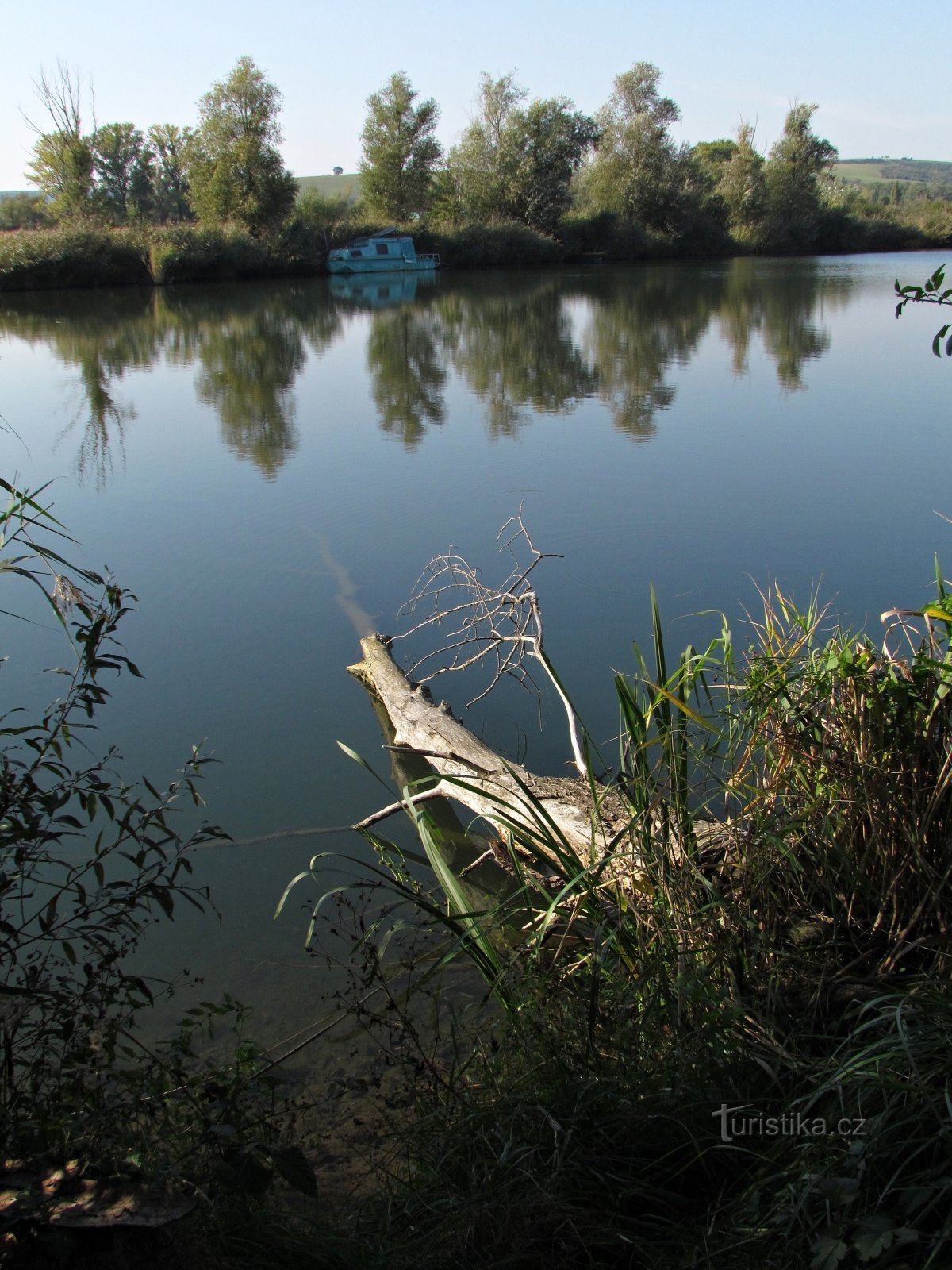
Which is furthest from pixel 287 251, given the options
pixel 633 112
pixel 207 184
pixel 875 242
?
pixel 875 242

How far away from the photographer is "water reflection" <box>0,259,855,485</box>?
10508 mm

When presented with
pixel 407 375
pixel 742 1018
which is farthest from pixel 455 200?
pixel 742 1018

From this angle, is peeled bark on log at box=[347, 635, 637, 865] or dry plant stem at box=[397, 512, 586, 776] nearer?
peeled bark on log at box=[347, 635, 637, 865]

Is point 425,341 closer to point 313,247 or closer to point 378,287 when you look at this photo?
point 378,287

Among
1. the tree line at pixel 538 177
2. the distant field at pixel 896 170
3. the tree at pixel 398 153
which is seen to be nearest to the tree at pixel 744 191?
the tree line at pixel 538 177

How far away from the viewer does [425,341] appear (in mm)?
15664

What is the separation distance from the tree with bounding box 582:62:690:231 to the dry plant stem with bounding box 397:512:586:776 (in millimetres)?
35586

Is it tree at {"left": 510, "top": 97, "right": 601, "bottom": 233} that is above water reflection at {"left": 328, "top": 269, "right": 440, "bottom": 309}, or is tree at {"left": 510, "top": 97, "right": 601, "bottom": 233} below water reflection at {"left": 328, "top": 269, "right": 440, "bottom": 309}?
above

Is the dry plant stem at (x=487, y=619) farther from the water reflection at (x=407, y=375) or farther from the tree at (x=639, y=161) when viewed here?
the tree at (x=639, y=161)

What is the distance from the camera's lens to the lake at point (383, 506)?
4098 mm

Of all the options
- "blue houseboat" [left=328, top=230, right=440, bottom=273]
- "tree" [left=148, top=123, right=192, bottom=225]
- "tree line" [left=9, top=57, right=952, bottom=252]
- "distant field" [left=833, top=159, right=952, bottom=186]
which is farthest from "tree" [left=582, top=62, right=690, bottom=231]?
"distant field" [left=833, top=159, right=952, bottom=186]

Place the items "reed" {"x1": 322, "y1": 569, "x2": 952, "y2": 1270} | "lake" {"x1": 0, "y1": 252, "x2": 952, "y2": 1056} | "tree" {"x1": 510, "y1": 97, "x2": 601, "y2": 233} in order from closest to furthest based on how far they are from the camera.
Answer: "reed" {"x1": 322, "y1": 569, "x2": 952, "y2": 1270} < "lake" {"x1": 0, "y1": 252, "x2": 952, "y2": 1056} < "tree" {"x1": 510, "y1": 97, "x2": 601, "y2": 233}

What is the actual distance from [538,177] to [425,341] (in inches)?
995

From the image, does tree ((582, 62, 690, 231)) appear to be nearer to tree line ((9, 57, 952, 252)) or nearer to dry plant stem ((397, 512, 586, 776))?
tree line ((9, 57, 952, 252))
